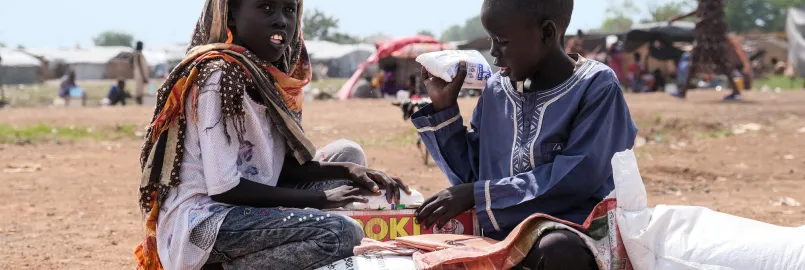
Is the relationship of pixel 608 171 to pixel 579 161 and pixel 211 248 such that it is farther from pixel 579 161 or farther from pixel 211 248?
pixel 211 248

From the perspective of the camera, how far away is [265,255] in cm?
268

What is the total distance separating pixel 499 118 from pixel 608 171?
0.43 meters

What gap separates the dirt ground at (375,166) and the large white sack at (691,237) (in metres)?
2.83

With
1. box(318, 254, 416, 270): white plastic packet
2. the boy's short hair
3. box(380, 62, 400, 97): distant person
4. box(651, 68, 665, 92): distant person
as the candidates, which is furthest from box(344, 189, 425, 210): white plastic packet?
box(651, 68, 665, 92): distant person

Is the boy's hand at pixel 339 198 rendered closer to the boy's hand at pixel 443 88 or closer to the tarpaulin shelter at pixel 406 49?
the boy's hand at pixel 443 88

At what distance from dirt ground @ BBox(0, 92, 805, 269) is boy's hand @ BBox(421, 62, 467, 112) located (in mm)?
2134

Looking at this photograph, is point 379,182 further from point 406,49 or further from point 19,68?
point 19,68

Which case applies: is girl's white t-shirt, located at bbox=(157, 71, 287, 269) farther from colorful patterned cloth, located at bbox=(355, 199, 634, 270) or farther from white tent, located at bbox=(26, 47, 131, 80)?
white tent, located at bbox=(26, 47, 131, 80)

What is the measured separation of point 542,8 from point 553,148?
0.44 meters

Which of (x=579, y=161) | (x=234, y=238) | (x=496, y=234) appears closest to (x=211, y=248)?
(x=234, y=238)

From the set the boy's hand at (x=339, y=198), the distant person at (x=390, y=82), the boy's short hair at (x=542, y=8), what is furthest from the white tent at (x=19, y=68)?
the boy's short hair at (x=542, y=8)

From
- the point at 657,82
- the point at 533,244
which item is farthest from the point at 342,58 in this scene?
the point at 533,244

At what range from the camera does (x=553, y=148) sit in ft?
9.24

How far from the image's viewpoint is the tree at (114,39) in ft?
317
